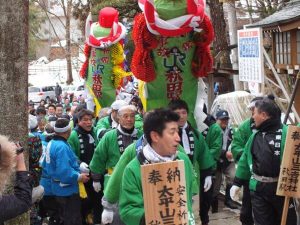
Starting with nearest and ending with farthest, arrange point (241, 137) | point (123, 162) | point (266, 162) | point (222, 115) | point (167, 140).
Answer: point (167, 140), point (123, 162), point (266, 162), point (241, 137), point (222, 115)

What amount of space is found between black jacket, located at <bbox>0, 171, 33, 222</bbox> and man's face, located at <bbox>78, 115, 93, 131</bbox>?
3807 millimetres

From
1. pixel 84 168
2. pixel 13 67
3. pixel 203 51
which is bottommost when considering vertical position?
pixel 84 168

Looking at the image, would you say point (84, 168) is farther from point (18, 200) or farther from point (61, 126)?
point (18, 200)

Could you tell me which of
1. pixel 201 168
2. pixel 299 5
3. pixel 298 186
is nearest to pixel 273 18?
pixel 299 5

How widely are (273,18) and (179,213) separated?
599cm

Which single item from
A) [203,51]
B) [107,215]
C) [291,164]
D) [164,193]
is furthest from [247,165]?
[164,193]

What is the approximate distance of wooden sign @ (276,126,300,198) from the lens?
522cm

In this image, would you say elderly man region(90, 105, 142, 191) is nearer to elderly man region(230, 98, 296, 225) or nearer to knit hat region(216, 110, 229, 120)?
elderly man region(230, 98, 296, 225)

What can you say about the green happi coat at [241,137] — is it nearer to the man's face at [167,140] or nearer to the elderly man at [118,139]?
the elderly man at [118,139]

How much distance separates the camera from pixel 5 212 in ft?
10.6

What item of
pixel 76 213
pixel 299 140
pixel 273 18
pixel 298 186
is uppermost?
pixel 273 18

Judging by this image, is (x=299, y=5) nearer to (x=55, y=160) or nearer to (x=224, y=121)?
(x=224, y=121)

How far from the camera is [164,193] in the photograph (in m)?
3.63

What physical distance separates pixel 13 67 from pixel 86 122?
3.06 m
